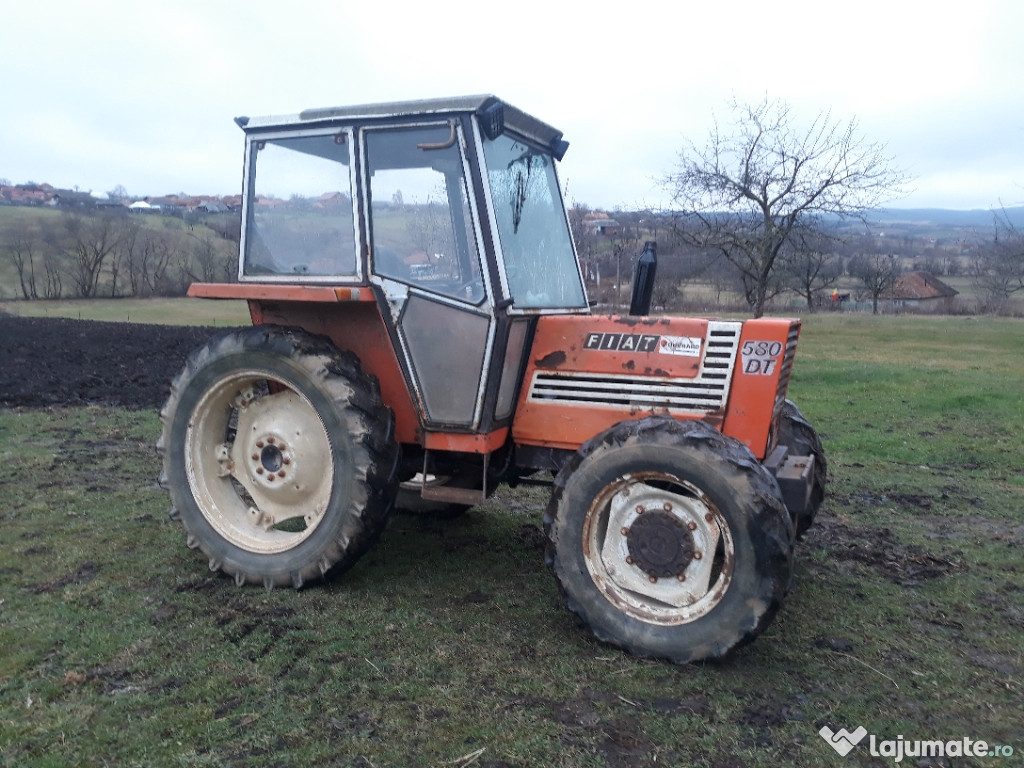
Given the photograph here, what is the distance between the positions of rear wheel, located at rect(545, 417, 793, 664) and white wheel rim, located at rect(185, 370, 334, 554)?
1.47 m

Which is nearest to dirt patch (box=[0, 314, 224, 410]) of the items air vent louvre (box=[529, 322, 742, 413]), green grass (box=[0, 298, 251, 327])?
green grass (box=[0, 298, 251, 327])

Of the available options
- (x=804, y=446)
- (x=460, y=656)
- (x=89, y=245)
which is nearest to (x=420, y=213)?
(x=460, y=656)

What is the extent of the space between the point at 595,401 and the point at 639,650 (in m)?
1.30

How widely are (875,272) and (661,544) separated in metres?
42.0

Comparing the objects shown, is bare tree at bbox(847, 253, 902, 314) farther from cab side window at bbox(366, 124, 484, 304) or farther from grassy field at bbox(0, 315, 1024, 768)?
cab side window at bbox(366, 124, 484, 304)

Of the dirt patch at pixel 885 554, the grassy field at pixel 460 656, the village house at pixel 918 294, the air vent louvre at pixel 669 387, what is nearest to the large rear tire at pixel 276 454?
the grassy field at pixel 460 656

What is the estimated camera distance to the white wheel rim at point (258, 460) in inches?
190

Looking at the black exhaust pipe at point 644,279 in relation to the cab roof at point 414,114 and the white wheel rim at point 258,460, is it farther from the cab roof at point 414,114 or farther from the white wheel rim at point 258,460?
the white wheel rim at point 258,460

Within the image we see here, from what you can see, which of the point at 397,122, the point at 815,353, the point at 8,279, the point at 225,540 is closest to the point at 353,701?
the point at 225,540

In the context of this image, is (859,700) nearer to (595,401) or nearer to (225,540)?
(595,401)

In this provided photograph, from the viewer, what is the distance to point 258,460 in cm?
494

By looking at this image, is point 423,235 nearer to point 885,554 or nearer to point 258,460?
point 258,460

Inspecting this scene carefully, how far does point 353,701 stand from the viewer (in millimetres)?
3535

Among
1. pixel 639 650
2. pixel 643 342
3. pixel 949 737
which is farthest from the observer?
pixel 643 342
